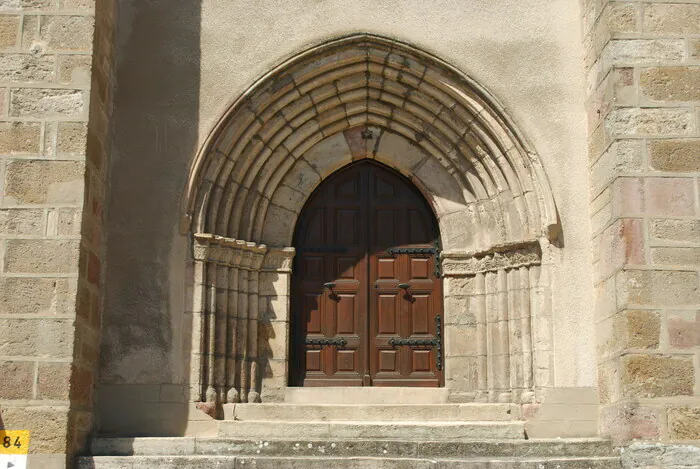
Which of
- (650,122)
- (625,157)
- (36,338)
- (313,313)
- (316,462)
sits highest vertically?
(650,122)

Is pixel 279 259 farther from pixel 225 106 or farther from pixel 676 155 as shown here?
pixel 676 155

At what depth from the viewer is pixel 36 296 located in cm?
628

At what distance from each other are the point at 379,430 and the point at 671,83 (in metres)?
3.02

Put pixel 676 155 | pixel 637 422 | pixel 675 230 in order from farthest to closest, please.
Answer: pixel 676 155, pixel 675 230, pixel 637 422

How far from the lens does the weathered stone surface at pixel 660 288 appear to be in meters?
6.31

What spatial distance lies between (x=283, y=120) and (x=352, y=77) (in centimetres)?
65

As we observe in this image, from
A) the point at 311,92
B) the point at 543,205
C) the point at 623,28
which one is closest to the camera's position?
the point at 623,28

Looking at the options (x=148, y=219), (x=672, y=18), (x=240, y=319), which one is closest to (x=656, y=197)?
(x=672, y=18)

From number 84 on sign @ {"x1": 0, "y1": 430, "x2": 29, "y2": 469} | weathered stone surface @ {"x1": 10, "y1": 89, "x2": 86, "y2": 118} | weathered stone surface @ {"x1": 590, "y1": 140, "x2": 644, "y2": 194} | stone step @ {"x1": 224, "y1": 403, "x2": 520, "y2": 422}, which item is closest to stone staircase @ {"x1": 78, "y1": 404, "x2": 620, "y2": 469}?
stone step @ {"x1": 224, "y1": 403, "x2": 520, "y2": 422}

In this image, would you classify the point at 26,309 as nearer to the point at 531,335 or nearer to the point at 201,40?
the point at 201,40

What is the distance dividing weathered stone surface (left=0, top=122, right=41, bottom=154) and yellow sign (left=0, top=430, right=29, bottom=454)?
70.7 inches

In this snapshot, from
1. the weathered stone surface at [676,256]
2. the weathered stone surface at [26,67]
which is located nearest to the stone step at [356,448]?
the weathered stone surface at [676,256]

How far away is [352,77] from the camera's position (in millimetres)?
7781

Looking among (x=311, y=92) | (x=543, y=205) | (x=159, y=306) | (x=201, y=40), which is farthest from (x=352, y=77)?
(x=159, y=306)
